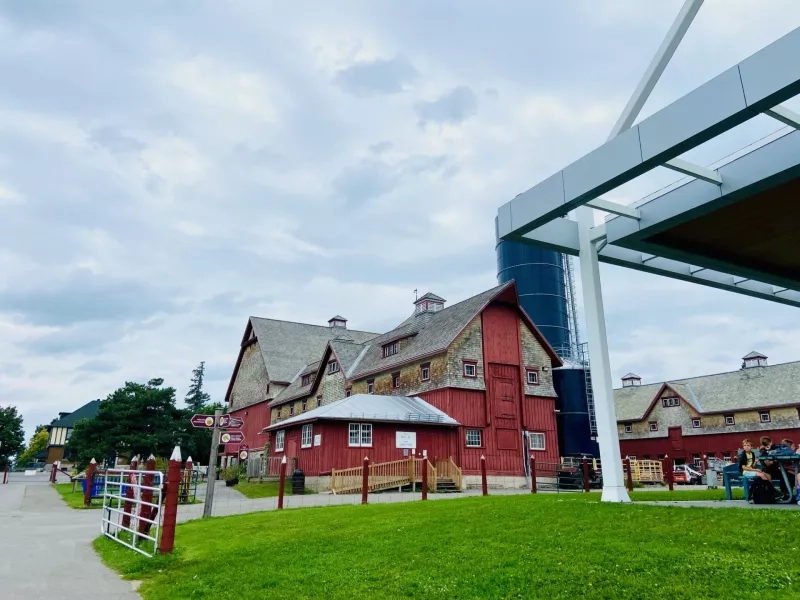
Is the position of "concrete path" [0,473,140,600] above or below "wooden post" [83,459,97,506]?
below

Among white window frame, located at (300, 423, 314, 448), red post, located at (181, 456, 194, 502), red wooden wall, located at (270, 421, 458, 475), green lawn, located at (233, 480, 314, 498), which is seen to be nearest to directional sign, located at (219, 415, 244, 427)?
red post, located at (181, 456, 194, 502)

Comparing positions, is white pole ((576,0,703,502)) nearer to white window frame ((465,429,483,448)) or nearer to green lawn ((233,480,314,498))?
green lawn ((233,480,314,498))

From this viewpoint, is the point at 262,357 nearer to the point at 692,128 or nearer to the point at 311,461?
the point at 311,461

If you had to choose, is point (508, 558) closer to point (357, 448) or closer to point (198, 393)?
point (357, 448)

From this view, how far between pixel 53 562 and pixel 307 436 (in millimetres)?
18478

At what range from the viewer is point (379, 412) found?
27188mm

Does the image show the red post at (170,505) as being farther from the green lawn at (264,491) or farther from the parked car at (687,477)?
the parked car at (687,477)

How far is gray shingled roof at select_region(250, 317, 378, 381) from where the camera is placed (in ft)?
151

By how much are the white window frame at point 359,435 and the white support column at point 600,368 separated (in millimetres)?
16528

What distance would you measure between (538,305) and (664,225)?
3505 cm

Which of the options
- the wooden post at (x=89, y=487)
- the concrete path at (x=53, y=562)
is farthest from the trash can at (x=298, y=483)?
the concrete path at (x=53, y=562)

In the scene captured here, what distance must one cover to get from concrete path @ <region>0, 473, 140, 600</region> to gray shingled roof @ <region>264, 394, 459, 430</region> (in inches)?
422

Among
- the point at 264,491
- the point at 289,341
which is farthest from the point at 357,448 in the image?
the point at 289,341

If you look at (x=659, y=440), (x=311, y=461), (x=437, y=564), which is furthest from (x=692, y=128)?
(x=659, y=440)
